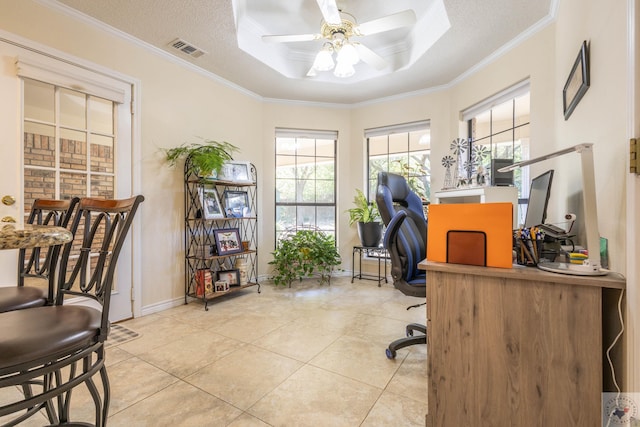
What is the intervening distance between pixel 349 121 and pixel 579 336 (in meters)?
3.84

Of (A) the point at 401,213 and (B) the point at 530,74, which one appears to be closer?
(A) the point at 401,213

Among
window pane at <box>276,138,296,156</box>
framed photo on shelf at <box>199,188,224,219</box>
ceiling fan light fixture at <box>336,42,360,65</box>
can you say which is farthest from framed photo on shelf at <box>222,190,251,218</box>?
ceiling fan light fixture at <box>336,42,360,65</box>

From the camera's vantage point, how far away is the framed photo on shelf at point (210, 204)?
301 cm

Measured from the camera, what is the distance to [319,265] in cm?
385

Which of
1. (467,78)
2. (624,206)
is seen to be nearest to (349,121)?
A: (467,78)

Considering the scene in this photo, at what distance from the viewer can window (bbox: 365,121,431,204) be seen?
3.85m

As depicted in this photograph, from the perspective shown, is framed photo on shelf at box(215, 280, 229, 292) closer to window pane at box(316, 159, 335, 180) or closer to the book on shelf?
the book on shelf

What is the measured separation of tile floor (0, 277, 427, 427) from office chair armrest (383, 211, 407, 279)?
2.02 feet

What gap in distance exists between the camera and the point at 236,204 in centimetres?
345

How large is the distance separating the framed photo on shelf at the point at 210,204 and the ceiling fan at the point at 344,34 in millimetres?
1599

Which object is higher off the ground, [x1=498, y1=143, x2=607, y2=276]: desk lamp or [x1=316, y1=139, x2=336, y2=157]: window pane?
[x1=316, y1=139, x2=336, y2=157]: window pane

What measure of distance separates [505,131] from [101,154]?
3.88 meters

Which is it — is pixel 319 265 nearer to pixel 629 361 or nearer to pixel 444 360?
pixel 444 360

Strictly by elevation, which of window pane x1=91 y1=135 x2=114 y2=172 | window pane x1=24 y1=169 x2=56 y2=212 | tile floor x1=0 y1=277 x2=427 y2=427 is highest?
window pane x1=91 y1=135 x2=114 y2=172
